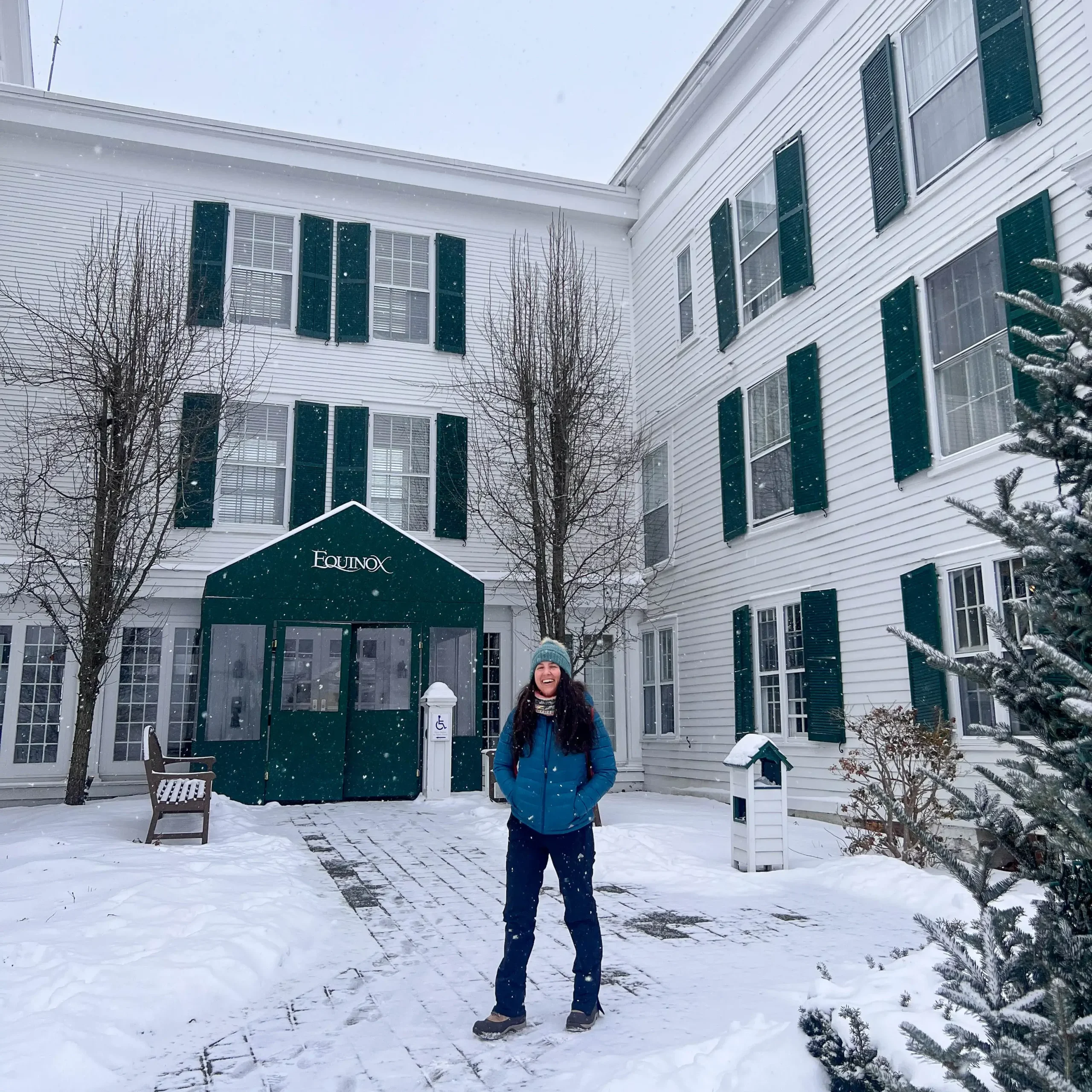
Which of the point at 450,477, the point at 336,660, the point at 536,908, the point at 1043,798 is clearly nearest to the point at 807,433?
the point at 450,477

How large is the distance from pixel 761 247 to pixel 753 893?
9130 millimetres

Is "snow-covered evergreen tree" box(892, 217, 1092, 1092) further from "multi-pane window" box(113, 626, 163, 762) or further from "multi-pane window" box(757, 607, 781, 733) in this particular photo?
"multi-pane window" box(113, 626, 163, 762)

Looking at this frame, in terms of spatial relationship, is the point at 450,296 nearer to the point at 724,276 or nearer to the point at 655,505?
the point at 724,276

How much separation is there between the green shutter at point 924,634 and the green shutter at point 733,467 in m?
3.62

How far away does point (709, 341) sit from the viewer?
14383 mm

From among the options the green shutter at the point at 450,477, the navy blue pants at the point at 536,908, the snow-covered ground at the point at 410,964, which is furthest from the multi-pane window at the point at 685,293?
the navy blue pants at the point at 536,908

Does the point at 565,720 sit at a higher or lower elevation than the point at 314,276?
lower

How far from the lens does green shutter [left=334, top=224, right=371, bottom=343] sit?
50.6 ft

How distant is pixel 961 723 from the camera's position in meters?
8.88

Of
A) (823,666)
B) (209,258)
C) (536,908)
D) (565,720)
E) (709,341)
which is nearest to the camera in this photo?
(536,908)

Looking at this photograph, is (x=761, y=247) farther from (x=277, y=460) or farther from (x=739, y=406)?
(x=277, y=460)

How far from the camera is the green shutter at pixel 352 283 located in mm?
15438

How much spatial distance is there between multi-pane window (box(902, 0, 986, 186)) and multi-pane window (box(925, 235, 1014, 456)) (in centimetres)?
112

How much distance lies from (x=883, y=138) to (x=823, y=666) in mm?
5937
